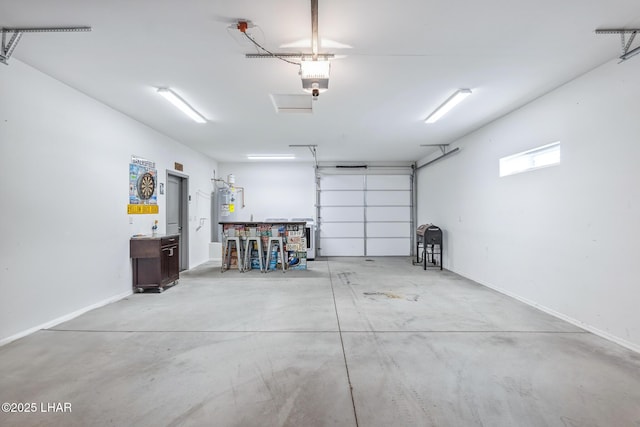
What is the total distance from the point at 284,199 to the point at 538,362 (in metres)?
7.48

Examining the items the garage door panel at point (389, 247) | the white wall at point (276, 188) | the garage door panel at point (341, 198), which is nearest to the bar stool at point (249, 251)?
the white wall at point (276, 188)

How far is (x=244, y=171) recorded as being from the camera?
9.09 m

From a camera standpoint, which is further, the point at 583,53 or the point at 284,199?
the point at 284,199

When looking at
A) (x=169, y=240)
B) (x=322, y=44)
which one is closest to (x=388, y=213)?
(x=169, y=240)

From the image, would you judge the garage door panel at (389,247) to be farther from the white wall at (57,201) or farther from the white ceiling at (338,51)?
the white wall at (57,201)

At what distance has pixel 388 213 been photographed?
9.12 meters

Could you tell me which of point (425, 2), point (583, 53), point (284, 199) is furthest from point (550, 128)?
point (284, 199)

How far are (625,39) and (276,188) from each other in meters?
7.75

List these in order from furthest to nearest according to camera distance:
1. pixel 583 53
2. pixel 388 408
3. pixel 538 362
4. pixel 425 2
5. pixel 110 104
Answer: pixel 110 104 → pixel 583 53 → pixel 538 362 → pixel 425 2 → pixel 388 408

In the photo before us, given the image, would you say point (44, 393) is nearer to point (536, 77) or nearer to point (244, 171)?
point (536, 77)

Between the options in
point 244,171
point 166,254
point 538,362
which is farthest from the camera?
point 244,171

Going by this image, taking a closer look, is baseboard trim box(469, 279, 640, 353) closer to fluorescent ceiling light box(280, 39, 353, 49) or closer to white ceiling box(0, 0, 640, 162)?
white ceiling box(0, 0, 640, 162)

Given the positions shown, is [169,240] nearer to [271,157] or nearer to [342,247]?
[271,157]

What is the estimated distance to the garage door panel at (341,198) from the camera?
29.9 feet
